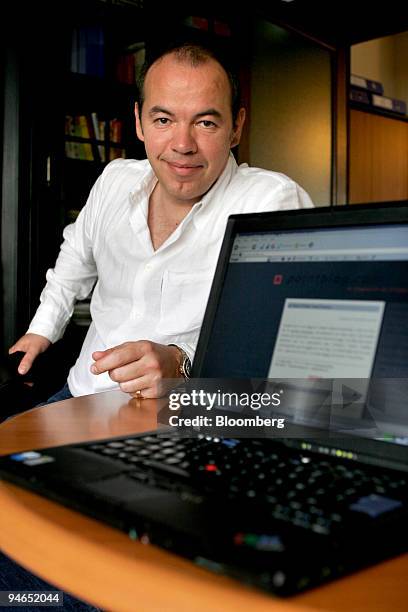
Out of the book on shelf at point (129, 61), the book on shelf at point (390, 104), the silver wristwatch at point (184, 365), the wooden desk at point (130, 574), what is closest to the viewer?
the wooden desk at point (130, 574)

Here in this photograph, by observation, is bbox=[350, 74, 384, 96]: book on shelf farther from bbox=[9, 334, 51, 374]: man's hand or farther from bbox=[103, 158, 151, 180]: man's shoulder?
bbox=[9, 334, 51, 374]: man's hand

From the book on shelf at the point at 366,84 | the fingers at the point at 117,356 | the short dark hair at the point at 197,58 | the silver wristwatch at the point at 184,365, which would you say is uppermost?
the book on shelf at the point at 366,84

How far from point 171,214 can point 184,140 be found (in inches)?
9.0

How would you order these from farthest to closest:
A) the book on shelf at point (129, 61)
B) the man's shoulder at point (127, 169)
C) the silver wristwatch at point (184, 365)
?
1. the book on shelf at point (129, 61)
2. the man's shoulder at point (127, 169)
3. the silver wristwatch at point (184, 365)

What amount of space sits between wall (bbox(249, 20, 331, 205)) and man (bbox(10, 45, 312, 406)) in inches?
79.4

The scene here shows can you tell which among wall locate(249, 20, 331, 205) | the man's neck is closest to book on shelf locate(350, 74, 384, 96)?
wall locate(249, 20, 331, 205)

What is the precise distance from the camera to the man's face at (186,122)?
145 centimetres

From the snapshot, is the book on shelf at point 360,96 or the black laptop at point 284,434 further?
the book on shelf at point 360,96

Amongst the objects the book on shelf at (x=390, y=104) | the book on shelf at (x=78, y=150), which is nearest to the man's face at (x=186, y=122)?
the book on shelf at (x=78, y=150)

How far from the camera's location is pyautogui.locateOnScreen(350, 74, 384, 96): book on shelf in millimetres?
5312

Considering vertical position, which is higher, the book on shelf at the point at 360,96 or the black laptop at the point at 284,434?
the book on shelf at the point at 360,96

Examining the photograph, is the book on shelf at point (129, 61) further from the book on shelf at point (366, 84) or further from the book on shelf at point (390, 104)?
the book on shelf at point (390, 104)

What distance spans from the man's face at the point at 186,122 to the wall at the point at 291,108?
2093 millimetres

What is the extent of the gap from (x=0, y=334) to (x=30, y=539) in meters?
2.40
